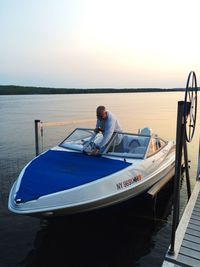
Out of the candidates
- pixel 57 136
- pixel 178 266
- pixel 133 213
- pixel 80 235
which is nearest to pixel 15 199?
pixel 80 235

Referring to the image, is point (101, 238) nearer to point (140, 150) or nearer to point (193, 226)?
point (193, 226)

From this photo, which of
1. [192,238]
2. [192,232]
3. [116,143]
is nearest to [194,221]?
[192,232]

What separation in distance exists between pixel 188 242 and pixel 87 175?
7.39ft

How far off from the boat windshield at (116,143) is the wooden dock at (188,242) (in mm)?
1859

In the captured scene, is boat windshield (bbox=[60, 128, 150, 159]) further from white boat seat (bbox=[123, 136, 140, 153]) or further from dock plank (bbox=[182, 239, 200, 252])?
dock plank (bbox=[182, 239, 200, 252])

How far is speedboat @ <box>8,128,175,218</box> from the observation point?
226 inches

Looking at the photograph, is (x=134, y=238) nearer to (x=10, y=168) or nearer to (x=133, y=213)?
(x=133, y=213)

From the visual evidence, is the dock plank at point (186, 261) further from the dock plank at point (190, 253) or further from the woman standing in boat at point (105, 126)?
the woman standing in boat at point (105, 126)

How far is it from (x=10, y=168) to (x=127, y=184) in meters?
7.54

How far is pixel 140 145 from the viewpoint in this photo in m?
8.60

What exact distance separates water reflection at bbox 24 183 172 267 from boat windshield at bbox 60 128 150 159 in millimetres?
1193

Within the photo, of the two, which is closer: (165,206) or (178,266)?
(178,266)

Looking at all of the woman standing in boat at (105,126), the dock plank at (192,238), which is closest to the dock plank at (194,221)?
the dock plank at (192,238)

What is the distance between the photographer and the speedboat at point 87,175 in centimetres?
574
